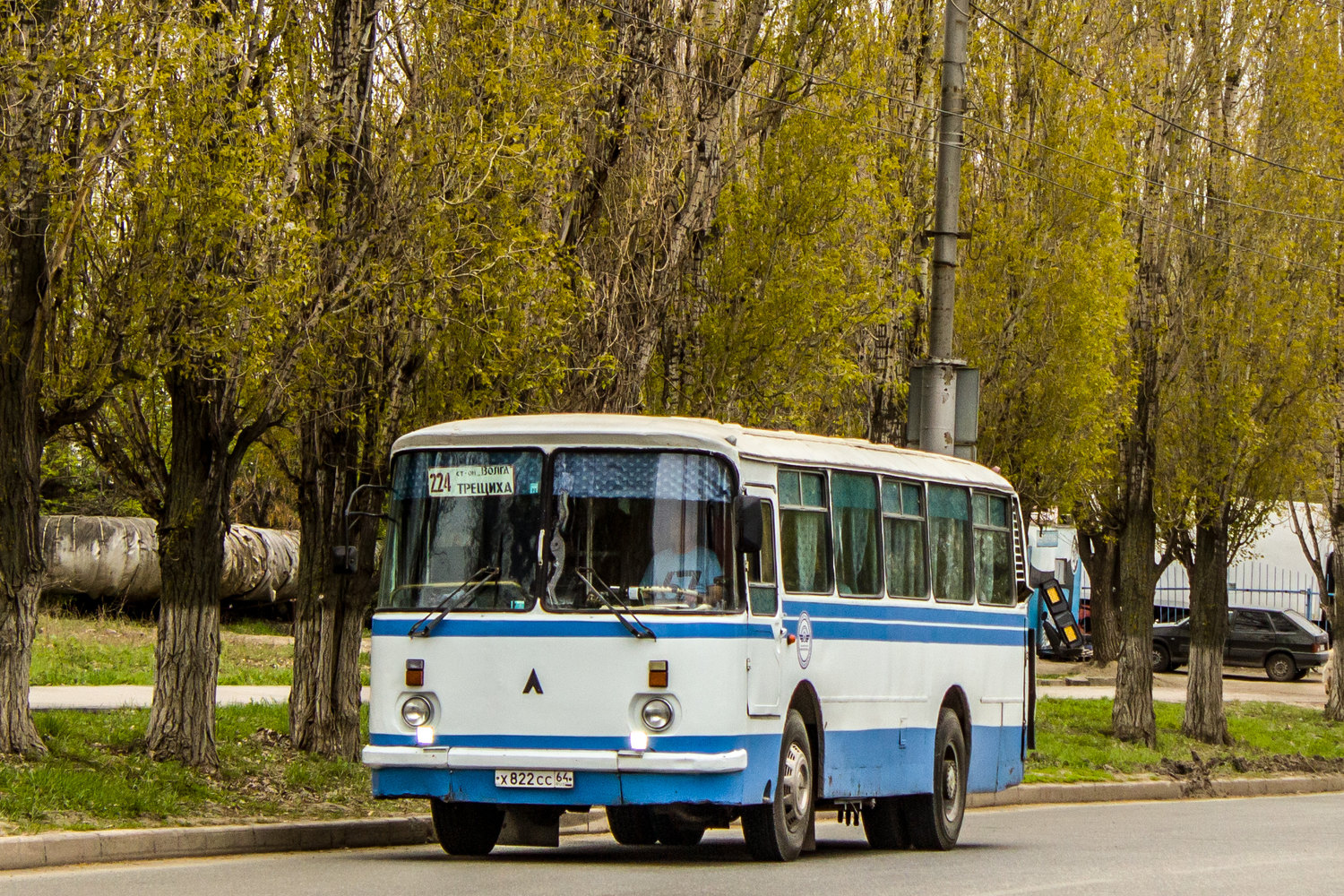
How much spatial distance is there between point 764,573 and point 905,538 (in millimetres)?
2607

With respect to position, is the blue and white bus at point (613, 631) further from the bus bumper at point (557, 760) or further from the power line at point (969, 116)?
the power line at point (969, 116)

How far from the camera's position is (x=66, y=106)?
44.8 ft

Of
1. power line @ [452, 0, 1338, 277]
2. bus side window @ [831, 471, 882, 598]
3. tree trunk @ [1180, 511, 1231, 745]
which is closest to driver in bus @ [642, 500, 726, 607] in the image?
bus side window @ [831, 471, 882, 598]

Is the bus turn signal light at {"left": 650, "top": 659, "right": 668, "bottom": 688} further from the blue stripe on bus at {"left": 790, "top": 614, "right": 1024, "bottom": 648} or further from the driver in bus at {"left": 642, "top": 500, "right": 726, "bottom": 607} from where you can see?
the blue stripe on bus at {"left": 790, "top": 614, "right": 1024, "bottom": 648}

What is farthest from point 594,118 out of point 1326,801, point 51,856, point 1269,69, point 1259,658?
point 1259,658

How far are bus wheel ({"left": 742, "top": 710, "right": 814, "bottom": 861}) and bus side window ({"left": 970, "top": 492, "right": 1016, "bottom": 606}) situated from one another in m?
3.68

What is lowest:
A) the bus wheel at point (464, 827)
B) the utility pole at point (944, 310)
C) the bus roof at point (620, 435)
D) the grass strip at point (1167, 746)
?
the grass strip at point (1167, 746)

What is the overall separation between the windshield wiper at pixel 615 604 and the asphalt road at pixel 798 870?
1.46 meters

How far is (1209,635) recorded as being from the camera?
29344mm

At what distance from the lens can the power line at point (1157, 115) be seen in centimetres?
2591

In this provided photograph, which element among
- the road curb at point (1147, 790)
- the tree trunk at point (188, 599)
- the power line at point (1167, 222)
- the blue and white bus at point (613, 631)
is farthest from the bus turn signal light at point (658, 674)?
the power line at point (1167, 222)

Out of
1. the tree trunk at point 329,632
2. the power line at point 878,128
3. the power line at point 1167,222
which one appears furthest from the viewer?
the power line at point 1167,222

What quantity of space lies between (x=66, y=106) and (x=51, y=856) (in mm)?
5065

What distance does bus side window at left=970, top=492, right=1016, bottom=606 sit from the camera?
1691 centimetres
